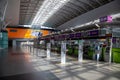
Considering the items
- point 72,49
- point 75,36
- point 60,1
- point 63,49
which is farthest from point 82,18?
point 63,49

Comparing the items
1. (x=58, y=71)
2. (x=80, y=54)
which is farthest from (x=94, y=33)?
(x=58, y=71)

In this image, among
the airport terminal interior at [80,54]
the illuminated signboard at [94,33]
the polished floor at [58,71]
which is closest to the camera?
the polished floor at [58,71]

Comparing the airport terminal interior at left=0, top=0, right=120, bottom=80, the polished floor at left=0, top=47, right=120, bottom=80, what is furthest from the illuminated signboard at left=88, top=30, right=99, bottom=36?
the polished floor at left=0, top=47, right=120, bottom=80

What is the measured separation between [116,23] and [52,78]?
58.5ft

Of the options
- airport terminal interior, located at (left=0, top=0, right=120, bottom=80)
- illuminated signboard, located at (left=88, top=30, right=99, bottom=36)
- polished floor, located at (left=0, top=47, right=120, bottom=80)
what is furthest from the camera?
illuminated signboard, located at (left=88, top=30, right=99, bottom=36)

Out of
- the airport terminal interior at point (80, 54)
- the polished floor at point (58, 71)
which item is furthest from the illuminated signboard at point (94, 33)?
the polished floor at point (58, 71)

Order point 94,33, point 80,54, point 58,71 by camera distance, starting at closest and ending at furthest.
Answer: point 58,71 < point 94,33 < point 80,54

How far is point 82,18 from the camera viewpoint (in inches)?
1583

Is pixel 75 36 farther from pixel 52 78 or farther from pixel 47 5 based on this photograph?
pixel 47 5

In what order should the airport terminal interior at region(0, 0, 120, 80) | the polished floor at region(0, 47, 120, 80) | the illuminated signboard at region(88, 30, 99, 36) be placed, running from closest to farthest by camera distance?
the polished floor at region(0, 47, 120, 80) < the airport terminal interior at region(0, 0, 120, 80) < the illuminated signboard at region(88, 30, 99, 36)

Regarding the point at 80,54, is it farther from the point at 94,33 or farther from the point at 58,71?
the point at 58,71

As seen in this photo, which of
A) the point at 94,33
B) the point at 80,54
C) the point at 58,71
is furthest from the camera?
the point at 80,54

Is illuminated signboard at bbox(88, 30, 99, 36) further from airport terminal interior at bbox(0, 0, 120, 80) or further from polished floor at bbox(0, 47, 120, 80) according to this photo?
polished floor at bbox(0, 47, 120, 80)

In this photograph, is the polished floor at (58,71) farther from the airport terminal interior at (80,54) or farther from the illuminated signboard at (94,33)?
the illuminated signboard at (94,33)
